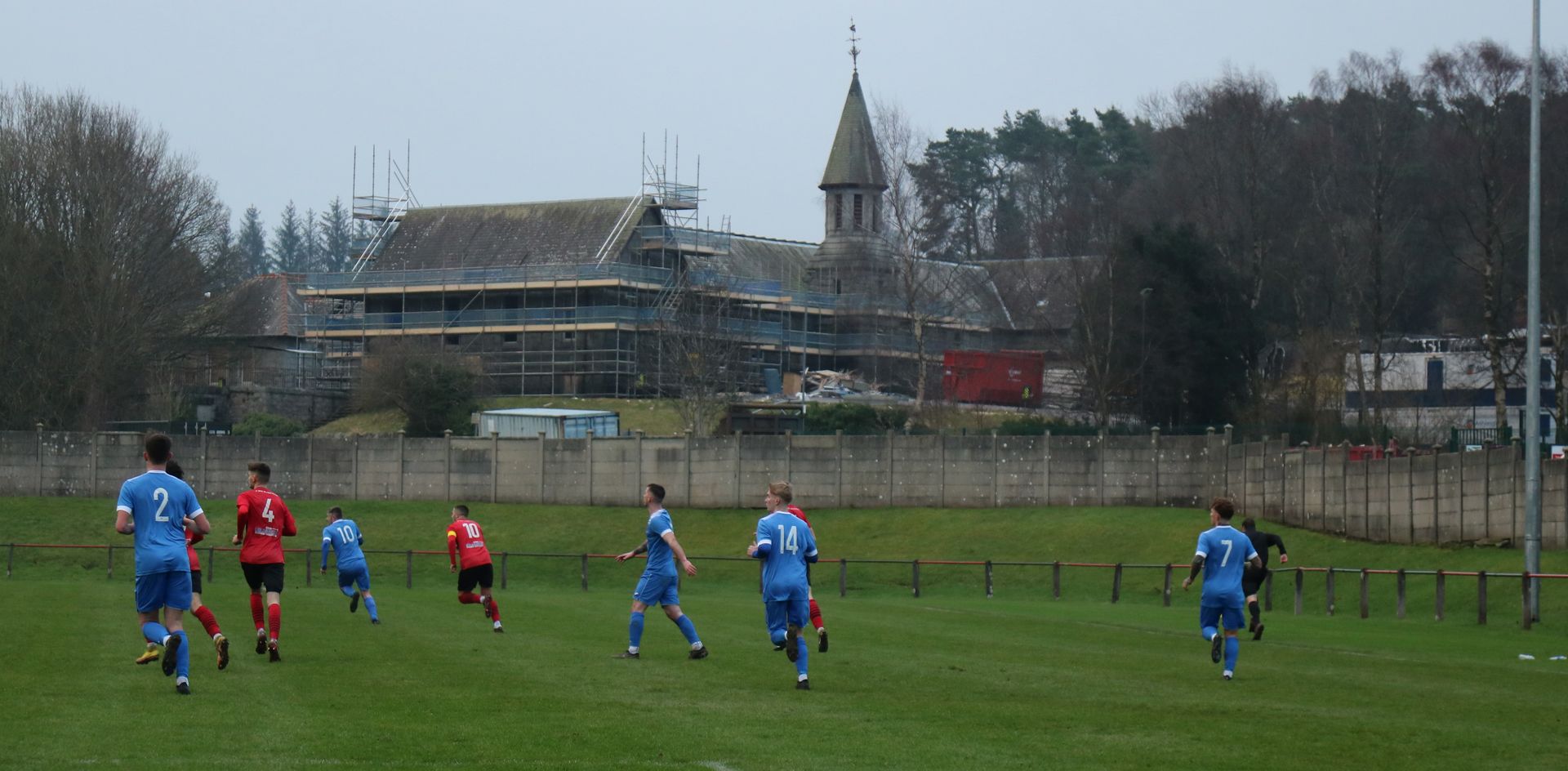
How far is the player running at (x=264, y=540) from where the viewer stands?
1811cm

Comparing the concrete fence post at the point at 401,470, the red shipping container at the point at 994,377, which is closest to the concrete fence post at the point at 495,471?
the concrete fence post at the point at 401,470

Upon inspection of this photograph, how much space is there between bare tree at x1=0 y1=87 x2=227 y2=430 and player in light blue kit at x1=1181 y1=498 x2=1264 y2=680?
188ft

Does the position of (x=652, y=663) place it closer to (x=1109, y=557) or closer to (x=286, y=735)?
(x=286, y=735)

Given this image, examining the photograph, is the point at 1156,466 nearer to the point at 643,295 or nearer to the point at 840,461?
the point at 840,461

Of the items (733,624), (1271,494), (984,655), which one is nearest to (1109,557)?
(1271,494)

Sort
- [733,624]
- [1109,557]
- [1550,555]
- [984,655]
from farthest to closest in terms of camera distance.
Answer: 1. [1109,557]
2. [1550,555]
3. [733,624]
4. [984,655]

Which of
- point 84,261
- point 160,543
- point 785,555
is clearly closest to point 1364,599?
point 785,555

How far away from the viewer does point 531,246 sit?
9681 centimetres

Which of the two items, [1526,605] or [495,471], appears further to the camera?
[495,471]

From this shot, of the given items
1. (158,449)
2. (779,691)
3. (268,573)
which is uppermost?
(158,449)

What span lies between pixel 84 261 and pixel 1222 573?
193 feet

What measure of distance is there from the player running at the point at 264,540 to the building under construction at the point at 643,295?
6324 centimetres

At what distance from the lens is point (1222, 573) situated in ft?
60.3

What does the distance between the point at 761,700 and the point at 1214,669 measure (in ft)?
20.4
